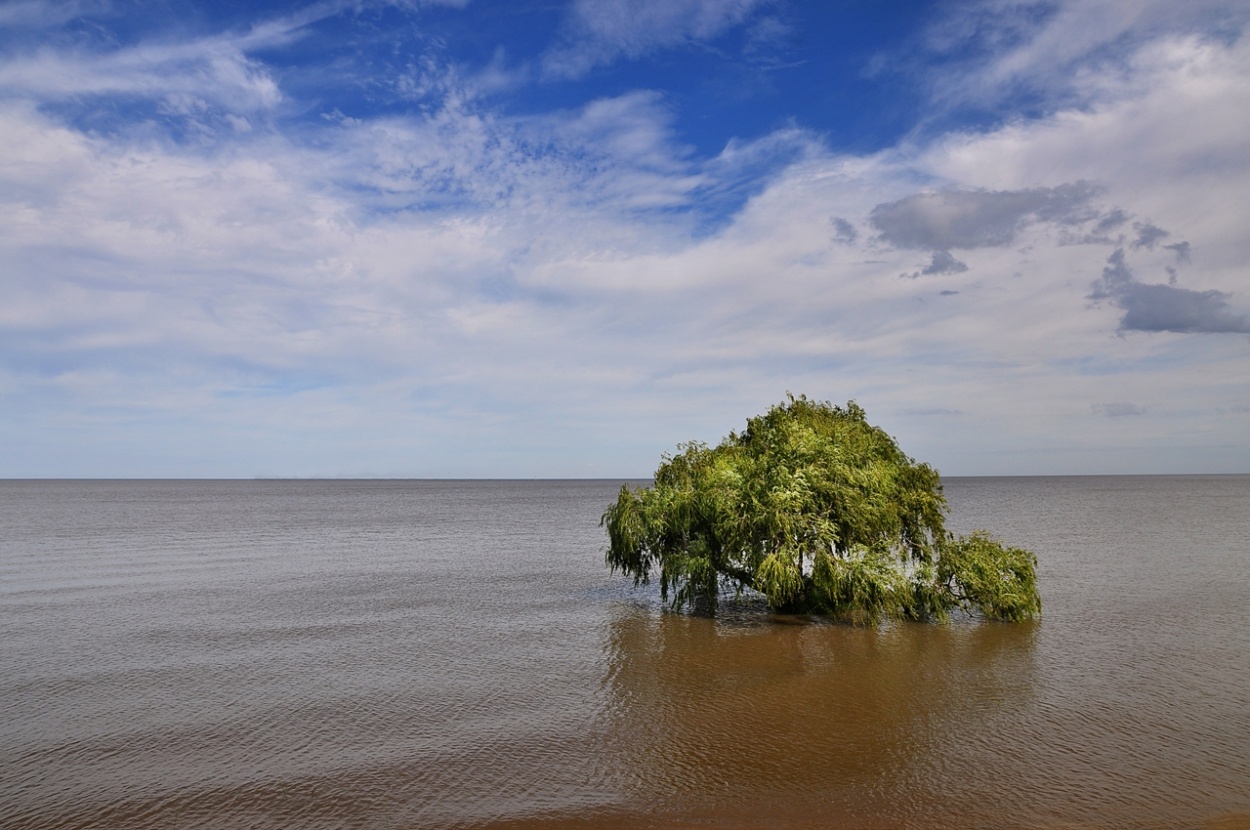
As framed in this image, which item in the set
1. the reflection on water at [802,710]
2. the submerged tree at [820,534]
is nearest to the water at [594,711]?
the reflection on water at [802,710]

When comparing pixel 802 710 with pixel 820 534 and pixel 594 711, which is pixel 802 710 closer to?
pixel 594 711

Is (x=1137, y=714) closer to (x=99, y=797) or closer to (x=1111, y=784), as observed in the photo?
(x=1111, y=784)

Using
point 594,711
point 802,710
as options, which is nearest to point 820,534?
point 802,710

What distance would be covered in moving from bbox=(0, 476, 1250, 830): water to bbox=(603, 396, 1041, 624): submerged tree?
1.62 meters

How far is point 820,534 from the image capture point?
3256 centimetres

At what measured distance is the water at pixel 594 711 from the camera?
17.5 m

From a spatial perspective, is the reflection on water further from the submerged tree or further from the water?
the submerged tree

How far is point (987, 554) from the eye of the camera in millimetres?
34969

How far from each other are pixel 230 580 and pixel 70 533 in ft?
144

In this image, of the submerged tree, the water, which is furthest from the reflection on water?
the submerged tree

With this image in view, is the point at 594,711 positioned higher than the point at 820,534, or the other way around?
the point at 820,534

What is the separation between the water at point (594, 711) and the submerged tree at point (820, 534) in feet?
5.32

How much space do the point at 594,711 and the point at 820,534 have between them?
44.1 ft

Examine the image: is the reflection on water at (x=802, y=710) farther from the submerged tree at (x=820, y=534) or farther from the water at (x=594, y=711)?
the submerged tree at (x=820, y=534)
